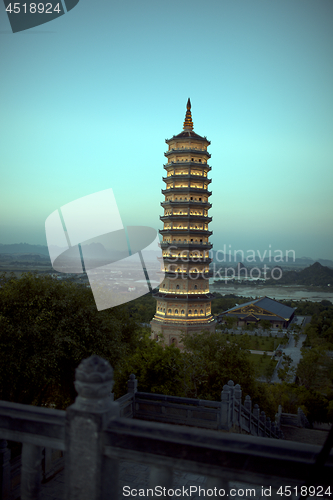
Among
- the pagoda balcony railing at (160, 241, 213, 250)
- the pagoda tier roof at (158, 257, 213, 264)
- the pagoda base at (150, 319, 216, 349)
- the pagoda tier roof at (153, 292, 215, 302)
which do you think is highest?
the pagoda balcony railing at (160, 241, 213, 250)

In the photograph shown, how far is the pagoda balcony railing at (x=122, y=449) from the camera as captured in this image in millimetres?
2789

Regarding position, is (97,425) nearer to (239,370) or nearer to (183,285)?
(239,370)

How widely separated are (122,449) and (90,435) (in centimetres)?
29

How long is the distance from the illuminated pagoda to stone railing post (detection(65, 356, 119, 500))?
33996 millimetres

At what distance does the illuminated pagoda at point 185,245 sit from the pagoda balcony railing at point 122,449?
33.8 meters

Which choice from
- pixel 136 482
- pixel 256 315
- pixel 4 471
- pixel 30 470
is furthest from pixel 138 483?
pixel 256 315

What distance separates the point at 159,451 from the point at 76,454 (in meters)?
0.74

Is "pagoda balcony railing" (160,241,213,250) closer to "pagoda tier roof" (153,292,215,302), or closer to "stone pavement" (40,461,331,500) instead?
"pagoda tier roof" (153,292,215,302)

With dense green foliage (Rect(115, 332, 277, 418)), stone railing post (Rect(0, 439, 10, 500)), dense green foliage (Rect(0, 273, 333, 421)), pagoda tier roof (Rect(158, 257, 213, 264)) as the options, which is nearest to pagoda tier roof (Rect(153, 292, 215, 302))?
pagoda tier roof (Rect(158, 257, 213, 264))

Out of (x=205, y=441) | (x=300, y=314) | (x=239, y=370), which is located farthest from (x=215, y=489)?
(x=300, y=314)

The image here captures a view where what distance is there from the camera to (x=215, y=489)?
294 centimetres

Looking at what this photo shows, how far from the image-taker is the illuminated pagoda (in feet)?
122

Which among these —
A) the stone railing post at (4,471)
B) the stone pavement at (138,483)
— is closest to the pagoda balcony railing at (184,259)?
the stone pavement at (138,483)

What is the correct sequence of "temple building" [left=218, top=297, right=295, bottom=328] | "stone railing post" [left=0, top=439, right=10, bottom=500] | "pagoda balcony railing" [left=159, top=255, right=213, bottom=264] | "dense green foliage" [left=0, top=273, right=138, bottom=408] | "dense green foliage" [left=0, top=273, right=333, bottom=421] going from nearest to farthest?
"stone railing post" [left=0, top=439, right=10, bottom=500] < "dense green foliage" [left=0, top=273, right=138, bottom=408] < "dense green foliage" [left=0, top=273, right=333, bottom=421] < "pagoda balcony railing" [left=159, top=255, right=213, bottom=264] < "temple building" [left=218, top=297, right=295, bottom=328]
